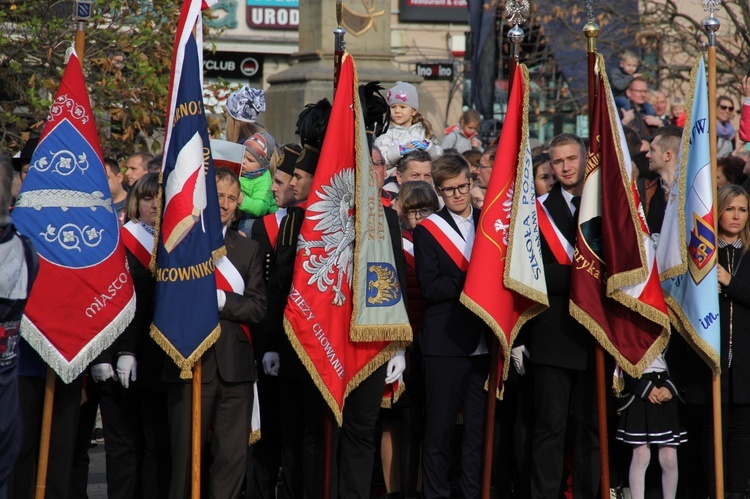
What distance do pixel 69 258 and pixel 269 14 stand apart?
2095 cm

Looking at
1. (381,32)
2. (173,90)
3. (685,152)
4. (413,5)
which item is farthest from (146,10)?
(413,5)

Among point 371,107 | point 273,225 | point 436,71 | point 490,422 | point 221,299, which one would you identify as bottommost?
point 490,422

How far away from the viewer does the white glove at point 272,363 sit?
7.28 m

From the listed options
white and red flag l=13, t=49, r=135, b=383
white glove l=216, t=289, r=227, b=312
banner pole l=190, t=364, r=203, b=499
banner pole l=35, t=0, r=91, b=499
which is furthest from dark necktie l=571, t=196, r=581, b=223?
banner pole l=35, t=0, r=91, b=499

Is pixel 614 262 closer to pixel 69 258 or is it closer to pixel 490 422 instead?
pixel 490 422

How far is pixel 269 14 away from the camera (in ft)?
88.7

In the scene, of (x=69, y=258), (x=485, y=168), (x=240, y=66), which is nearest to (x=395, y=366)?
(x=69, y=258)

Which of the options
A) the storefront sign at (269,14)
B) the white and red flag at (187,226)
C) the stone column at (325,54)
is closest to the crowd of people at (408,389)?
the white and red flag at (187,226)

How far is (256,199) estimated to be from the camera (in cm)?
877

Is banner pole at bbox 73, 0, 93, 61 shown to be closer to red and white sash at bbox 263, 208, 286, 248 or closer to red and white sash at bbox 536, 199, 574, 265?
red and white sash at bbox 263, 208, 286, 248

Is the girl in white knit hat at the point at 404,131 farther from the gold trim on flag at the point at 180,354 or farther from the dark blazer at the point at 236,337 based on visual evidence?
the gold trim on flag at the point at 180,354

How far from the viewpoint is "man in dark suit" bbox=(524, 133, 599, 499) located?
7.40 metres

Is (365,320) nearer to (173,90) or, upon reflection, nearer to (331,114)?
(331,114)

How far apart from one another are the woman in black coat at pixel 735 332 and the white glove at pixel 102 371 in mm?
3576
